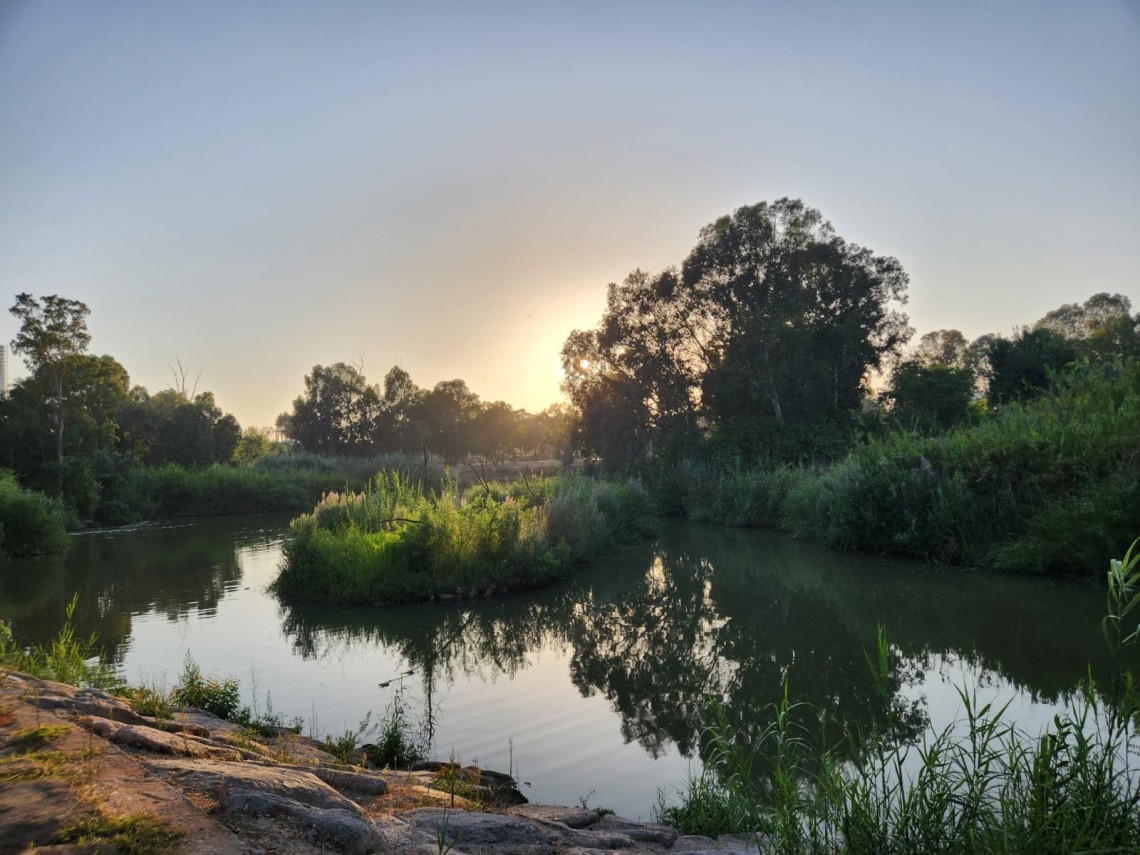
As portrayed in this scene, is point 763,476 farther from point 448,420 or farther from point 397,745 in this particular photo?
point 448,420

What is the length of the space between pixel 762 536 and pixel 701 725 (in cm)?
1585

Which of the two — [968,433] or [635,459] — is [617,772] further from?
[635,459]

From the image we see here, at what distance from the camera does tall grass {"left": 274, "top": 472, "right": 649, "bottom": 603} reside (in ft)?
43.9

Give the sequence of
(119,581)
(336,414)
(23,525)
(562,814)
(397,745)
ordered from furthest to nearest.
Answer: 1. (336,414)
2. (23,525)
3. (119,581)
4. (397,745)
5. (562,814)

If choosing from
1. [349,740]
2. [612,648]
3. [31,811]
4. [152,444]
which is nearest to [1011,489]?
[612,648]

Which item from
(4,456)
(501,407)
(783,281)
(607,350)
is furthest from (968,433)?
(501,407)

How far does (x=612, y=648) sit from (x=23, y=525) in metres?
18.7

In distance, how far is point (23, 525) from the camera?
20.2 m

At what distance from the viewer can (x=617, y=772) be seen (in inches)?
235

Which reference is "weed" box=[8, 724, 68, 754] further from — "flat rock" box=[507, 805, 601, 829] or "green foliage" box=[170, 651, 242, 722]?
"green foliage" box=[170, 651, 242, 722]

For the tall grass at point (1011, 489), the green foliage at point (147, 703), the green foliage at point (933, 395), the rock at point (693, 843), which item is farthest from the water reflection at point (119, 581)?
the green foliage at point (933, 395)

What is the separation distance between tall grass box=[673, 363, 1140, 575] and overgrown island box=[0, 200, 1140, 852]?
0.05 metres

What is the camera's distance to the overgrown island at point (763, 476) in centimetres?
339

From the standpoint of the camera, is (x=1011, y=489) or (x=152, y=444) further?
(x=152, y=444)
